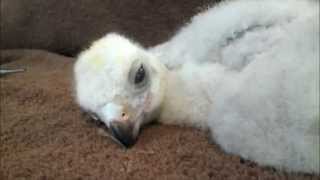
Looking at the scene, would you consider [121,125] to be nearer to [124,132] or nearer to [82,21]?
[124,132]

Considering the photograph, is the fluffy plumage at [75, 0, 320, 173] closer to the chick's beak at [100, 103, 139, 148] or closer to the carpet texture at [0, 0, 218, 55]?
the chick's beak at [100, 103, 139, 148]

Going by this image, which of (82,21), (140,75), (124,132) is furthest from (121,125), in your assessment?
(82,21)

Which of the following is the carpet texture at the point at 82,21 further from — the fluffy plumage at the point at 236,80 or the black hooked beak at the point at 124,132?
the black hooked beak at the point at 124,132

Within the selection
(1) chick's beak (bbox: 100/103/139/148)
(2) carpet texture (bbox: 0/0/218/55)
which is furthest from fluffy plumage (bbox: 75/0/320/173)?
→ (2) carpet texture (bbox: 0/0/218/55)

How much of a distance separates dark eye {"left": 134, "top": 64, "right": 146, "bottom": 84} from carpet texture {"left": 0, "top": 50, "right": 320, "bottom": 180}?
0.09m

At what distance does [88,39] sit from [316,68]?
1.15 metres

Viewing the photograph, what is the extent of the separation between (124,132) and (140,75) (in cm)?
14

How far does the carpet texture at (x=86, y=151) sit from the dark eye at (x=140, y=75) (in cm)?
9

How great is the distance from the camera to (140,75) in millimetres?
1217

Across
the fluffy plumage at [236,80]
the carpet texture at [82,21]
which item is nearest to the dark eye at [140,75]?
the fluffy plumage at [236,80]

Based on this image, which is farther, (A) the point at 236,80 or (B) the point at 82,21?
(B) the point at 82,21

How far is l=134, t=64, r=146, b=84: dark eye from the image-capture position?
1.20m

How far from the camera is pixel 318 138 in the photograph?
3.01 ft

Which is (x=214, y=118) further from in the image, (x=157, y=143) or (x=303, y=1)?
(x=303, y=1)
